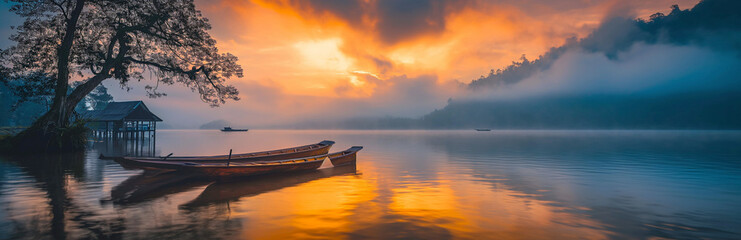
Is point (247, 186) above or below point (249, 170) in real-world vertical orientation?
below

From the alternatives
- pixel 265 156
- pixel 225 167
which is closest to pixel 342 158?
pixel 265 156

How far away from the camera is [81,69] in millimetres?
25781

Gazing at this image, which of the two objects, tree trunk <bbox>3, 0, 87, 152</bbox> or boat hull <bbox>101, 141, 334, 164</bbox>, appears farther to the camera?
tree trunk <bbox>3, 0, 87, 152</bbox>

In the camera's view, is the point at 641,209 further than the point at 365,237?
Yes

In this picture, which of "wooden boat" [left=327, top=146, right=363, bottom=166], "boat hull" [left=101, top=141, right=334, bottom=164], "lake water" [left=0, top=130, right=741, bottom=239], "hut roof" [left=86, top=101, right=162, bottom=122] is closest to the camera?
"lake water" [left=0, top=130, right=741, bottom=239]

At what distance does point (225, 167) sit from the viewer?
42.3ft

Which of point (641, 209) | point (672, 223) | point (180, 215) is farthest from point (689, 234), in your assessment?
point (180, 215)

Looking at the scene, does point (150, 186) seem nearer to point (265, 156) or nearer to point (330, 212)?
point (265, 156)

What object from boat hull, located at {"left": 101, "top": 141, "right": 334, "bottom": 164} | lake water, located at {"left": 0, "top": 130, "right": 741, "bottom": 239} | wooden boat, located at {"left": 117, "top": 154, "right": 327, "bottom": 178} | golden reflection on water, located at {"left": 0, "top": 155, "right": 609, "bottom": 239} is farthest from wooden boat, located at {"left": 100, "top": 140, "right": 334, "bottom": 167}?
golden reflection on water, located at {"left": 0, "top": 155, "right": 609, "bottom": 239}

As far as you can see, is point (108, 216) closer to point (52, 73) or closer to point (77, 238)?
point (77, 238)

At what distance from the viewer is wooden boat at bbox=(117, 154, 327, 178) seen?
11875mm

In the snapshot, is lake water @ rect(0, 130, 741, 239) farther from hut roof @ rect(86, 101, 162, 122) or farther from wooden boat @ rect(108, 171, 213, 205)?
hut roof @ rect(86, 101, 162, 122)

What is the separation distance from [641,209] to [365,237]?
8.95 metres

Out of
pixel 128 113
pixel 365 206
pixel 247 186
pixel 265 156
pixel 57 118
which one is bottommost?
pixel 365 206
